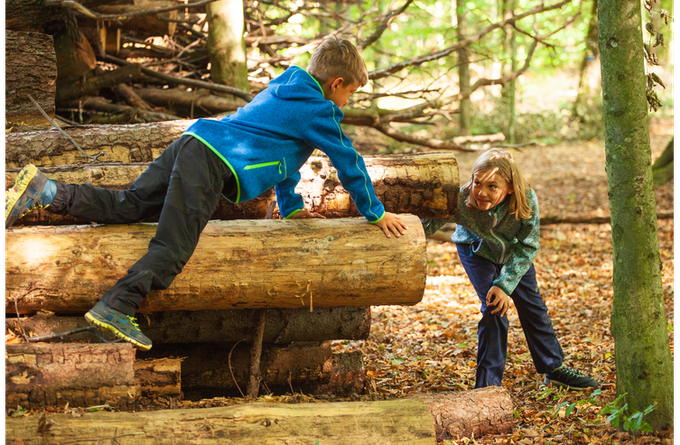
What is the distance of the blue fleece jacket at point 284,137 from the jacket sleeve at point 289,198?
0.95 feet

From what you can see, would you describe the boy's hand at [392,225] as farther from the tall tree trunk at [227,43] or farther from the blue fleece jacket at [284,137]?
the tall tree trunk at [227,43]

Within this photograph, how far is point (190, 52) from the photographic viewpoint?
23.0 ft

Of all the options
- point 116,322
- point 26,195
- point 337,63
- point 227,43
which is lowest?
point 116,322

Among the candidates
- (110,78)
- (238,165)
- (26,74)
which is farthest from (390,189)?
(110,78)

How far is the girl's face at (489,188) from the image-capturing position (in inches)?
140

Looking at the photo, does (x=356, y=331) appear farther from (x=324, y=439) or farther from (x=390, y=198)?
(x=324, y=439)

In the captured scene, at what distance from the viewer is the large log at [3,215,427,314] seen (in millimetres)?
2816

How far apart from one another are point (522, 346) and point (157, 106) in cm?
521

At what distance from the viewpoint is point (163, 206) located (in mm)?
2889

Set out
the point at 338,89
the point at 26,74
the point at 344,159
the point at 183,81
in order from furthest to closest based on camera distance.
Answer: the point at 183,81, the point at 26,74, the point at 338,89, the point at 344,159

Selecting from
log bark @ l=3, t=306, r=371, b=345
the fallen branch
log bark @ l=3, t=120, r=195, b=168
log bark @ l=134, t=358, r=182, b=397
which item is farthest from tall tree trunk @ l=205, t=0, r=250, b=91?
log bark @ l=134, t=358, r=182, b=397

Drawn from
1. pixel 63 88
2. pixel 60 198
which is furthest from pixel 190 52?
pixel 60 198

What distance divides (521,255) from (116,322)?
8.57 ft

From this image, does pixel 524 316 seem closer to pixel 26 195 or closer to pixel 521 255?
pixel 521 255
